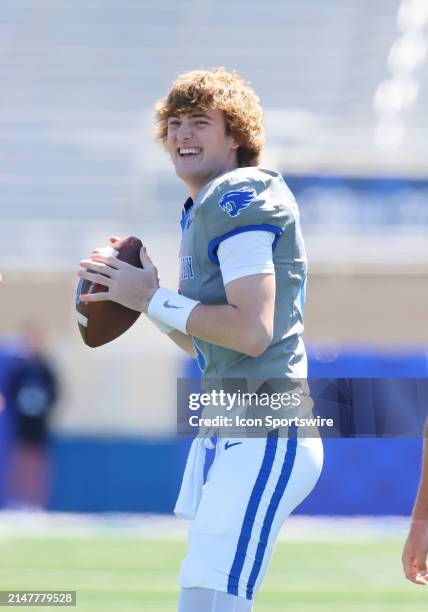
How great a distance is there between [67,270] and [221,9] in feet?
10.1

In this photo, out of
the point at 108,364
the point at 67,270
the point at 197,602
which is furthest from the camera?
the point at 67,270

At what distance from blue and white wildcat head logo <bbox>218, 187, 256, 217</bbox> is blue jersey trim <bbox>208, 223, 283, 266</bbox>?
3 centimetres

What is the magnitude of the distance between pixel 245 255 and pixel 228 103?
395 millimetres

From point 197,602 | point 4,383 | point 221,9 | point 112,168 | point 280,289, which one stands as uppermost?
point 221,9

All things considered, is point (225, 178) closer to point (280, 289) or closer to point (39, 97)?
point (280, 289)

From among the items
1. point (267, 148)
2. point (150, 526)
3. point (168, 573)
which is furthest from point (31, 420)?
point (267, 148)

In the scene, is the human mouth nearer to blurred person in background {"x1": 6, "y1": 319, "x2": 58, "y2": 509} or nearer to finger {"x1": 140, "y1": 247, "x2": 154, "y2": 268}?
finger {"x1": 140, "y1": 247, "x2": 154, "y2": 268}

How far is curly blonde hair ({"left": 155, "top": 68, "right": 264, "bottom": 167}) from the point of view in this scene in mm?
2045

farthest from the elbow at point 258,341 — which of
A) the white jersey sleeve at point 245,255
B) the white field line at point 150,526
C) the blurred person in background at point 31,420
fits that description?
the blurred person in background at point 31,420

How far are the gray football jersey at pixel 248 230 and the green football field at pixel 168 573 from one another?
1882 millimetres

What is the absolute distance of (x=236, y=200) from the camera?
1836 mm

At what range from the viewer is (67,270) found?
29.8ft

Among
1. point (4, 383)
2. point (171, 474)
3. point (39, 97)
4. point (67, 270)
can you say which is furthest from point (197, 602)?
point (39, 97)

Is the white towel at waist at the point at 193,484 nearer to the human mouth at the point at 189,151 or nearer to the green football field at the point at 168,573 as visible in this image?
the human mouth at the point at 189,151
